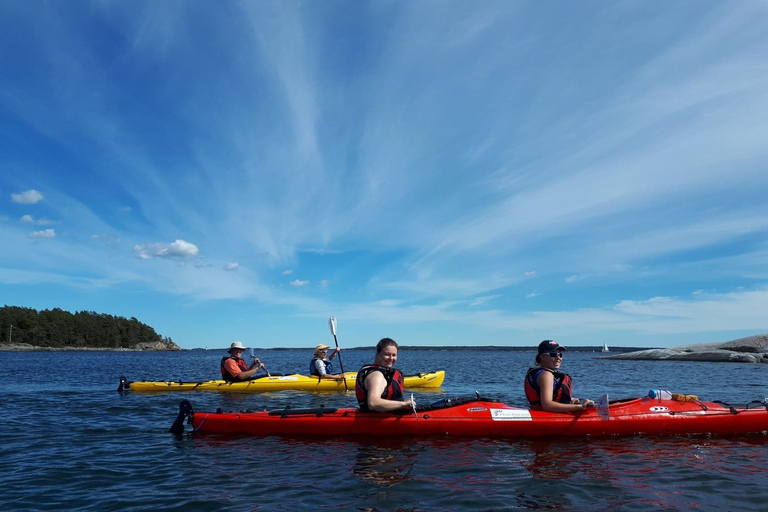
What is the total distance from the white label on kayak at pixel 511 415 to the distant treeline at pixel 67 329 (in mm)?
124174

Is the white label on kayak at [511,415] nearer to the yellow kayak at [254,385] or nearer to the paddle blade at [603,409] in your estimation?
the paddle blade at [603,409]

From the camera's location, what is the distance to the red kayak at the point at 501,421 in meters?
8.48

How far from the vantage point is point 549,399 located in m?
8.44

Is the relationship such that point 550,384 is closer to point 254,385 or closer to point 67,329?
point 254,385

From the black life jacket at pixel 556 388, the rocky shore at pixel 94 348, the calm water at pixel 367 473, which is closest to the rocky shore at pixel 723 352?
the calm water at pixel 367 473

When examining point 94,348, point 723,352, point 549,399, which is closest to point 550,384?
point 549,399

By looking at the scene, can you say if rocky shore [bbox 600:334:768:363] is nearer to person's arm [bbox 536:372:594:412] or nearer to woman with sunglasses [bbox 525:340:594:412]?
woman with sunglasses [bbox 525:340:594:412]

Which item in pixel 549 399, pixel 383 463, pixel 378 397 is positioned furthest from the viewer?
pixel 549 399

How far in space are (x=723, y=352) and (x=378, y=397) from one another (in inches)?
1982

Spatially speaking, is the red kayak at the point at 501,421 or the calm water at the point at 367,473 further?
the red kayak at the point at 501,421

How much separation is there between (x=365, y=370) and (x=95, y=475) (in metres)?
4.09

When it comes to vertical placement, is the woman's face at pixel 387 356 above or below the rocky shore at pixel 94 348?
below

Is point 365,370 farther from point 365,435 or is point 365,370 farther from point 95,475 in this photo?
point 95,475

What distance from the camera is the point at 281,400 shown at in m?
15.1
